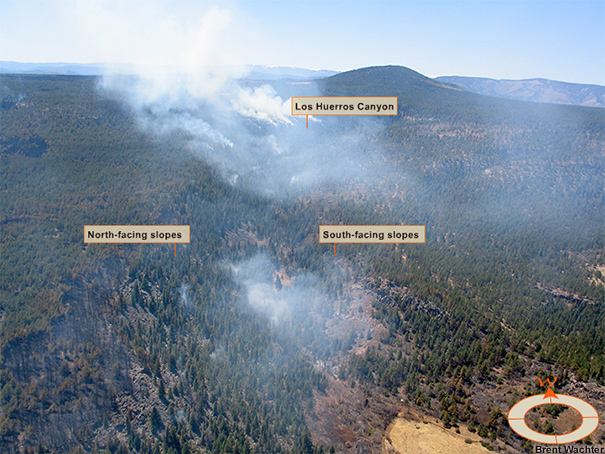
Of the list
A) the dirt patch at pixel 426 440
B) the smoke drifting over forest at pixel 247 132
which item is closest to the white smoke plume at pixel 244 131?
the smoke drifting over forest at pixel 247 132

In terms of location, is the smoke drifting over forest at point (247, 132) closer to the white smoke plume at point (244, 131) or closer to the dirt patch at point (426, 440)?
the white smoke plume at point (244, 131)

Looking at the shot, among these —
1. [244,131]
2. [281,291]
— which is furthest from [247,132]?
[281,291]

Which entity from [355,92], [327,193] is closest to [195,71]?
[355,92]

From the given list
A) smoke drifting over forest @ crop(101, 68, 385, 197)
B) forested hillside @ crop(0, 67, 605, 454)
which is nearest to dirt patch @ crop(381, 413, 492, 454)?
forested hillside @ crop(0, 67, 605, 454)

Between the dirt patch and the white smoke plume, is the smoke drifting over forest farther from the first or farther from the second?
the dirt patch

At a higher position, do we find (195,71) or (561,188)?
(195,71)

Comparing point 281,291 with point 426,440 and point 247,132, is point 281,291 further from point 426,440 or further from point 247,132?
point 247,132

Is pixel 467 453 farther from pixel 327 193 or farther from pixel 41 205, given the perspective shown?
pixel 41 205
